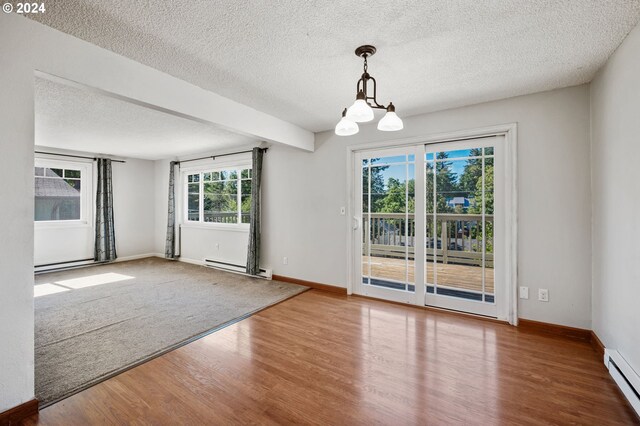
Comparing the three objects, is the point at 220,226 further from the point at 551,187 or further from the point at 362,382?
the point at 551,187

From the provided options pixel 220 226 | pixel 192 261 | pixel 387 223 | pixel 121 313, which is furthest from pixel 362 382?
pixel 192 261

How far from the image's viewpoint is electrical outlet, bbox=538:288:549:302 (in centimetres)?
280

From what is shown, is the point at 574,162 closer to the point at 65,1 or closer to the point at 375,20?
the point at 375,20

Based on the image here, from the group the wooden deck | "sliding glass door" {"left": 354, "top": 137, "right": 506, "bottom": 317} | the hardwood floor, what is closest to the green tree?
"sliding glass door" {"left": 354, "top": 137, "right": 506, "bottom": 317}

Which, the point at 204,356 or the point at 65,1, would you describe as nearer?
the point at 65,1

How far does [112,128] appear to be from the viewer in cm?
402

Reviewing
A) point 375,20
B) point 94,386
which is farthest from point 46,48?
point 94,386

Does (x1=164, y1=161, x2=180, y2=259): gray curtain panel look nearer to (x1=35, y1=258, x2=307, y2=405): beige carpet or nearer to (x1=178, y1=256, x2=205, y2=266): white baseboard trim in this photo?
(x1=178, y1=256, x2=205, y2=266): white baseboard trim

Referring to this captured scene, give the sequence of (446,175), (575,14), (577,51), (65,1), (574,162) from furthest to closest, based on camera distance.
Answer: (446,175), (574,162), (577,51), (575,14), (65,1)

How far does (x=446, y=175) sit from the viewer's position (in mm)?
3344

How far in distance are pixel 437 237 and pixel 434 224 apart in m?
0.16

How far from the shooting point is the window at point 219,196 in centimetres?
538

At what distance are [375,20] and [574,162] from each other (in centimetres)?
240

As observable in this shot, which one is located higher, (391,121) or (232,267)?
(391,121)
